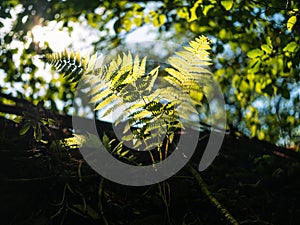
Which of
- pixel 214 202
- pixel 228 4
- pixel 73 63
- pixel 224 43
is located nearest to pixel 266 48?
pixel 228 4

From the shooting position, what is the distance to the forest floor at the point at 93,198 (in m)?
0.98

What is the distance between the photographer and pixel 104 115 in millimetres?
975

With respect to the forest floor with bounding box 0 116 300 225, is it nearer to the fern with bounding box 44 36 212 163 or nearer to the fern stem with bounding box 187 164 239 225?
the fern stem with bounding box 187 164 239 225

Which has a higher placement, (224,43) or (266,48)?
(266,48)

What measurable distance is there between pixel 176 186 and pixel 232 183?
0.37 m

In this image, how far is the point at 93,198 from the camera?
3.42 ft

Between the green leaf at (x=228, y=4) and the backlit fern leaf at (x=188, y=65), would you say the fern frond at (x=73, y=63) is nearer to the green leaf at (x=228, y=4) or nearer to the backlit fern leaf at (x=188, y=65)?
the backlit fern leaf at (x=188, y=65)

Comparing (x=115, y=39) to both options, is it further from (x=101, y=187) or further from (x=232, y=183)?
(x=101, y=187)

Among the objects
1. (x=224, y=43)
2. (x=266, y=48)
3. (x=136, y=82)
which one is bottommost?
(x=224, y=43)

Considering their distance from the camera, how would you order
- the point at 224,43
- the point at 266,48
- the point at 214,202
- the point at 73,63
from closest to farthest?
1. the point at 73,63
2. the point at 214,202
3. the point at 266,48
4. the point at 224,43

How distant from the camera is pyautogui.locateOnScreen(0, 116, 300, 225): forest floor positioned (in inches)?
38.7

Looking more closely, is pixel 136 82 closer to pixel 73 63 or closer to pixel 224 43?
pixel 73 63

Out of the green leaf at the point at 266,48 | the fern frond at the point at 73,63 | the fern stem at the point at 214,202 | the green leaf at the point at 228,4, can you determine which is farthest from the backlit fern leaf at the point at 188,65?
the green leaf at the point at 228,4

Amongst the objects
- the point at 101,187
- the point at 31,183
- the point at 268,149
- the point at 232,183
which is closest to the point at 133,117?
the point at 101,187
